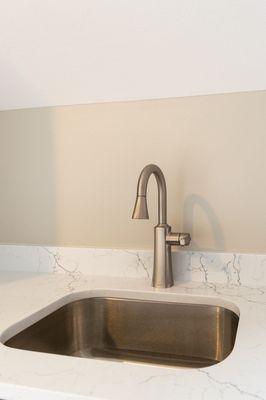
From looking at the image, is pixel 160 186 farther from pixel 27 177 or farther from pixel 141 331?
pixel 27 177

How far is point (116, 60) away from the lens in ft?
3.79

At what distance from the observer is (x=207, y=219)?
1.19 meters

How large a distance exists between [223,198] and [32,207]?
0.72 meters

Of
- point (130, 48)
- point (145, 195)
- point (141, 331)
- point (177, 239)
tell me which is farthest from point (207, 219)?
point (130, 48)

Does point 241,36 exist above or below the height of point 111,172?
above

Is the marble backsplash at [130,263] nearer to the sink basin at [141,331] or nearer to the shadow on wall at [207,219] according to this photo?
the shadow on wall at [207,219]

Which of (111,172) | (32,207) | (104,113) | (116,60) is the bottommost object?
(32,207)

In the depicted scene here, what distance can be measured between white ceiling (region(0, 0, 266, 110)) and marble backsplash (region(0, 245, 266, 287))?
543mm

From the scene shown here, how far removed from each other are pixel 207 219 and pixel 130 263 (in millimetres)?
303

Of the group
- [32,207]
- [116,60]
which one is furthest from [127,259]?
[116,60]

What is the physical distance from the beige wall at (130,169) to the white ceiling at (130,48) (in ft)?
0.20

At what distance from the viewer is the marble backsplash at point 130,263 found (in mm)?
1130

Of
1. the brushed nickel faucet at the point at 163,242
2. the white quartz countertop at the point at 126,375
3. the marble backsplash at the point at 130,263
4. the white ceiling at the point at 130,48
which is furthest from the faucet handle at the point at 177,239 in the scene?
the white ceiling at the point at 130,48

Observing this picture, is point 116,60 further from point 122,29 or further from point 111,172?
point 111,172
